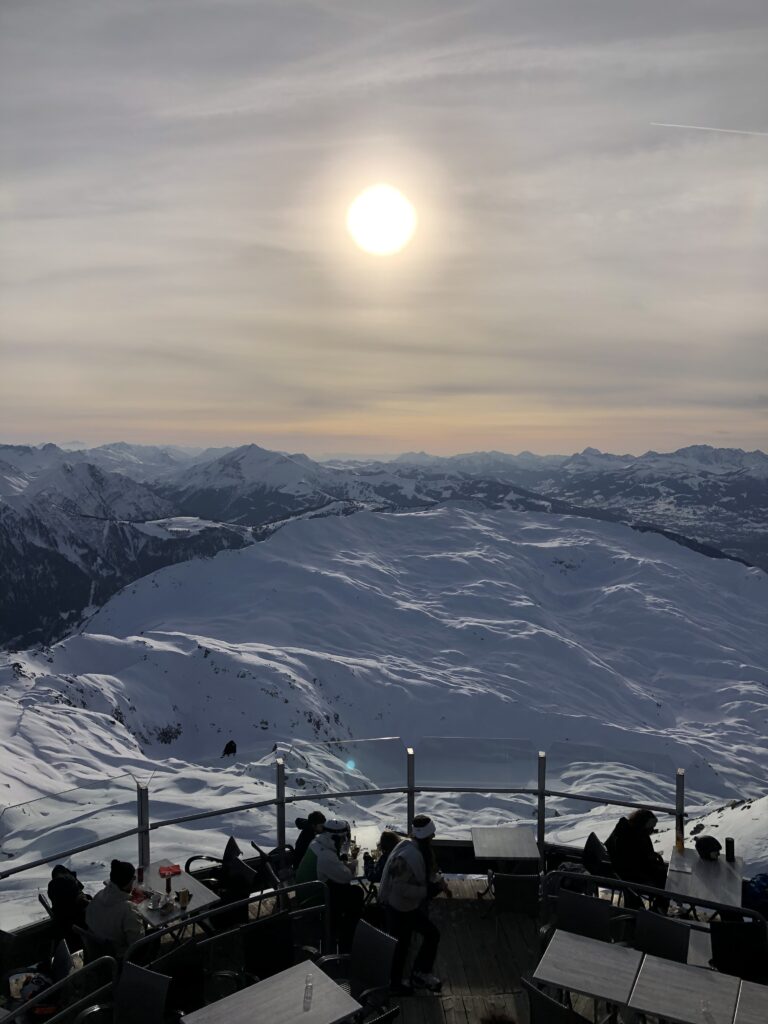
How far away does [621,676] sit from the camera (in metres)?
112

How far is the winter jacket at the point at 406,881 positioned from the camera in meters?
8.48

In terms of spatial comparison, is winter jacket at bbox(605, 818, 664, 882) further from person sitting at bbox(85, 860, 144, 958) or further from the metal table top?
person sitting at bbox(85, 860, 144, 958)

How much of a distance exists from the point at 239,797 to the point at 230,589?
11864 centimetres

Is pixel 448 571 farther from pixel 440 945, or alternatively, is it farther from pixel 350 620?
pixel 440 945

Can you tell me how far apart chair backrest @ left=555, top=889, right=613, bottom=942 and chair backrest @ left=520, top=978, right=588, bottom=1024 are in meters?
1.20

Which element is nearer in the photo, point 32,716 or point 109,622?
point 32,716

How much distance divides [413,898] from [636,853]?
3.31 meters

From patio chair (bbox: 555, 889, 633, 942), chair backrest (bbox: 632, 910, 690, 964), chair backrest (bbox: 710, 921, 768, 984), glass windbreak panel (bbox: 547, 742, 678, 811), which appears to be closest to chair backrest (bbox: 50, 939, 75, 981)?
patio chair (bbox: 555, 889, 633, 942)

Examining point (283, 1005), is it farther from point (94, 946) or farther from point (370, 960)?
point (94, 946)

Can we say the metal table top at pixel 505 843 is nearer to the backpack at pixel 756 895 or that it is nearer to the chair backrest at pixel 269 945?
the backpack at pixel 756 895

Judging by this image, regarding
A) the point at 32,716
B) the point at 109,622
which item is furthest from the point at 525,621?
the point at 32,716

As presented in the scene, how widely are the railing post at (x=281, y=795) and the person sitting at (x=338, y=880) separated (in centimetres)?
174

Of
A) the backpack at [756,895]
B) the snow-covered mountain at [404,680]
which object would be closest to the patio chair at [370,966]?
the snow-covered mountain at [404,680]

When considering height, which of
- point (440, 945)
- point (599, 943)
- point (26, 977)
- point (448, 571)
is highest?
point (599, 943)
